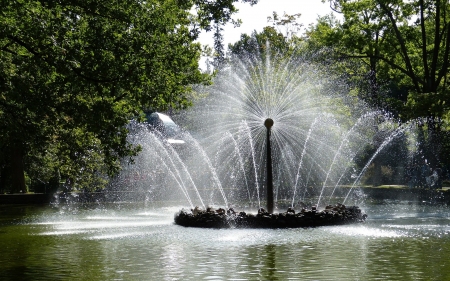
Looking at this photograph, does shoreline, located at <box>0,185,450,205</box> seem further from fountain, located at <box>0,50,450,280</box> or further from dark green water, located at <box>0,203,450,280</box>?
dark green water, located at <box>0,203,450,280</box>

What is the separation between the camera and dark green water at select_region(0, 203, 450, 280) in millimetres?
11219

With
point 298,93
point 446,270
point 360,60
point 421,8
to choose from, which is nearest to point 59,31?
point 446,270

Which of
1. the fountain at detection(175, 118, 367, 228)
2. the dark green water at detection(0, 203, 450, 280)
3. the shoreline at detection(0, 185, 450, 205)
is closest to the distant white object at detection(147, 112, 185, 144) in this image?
the shoreline at detection(0, 185, 450, 205)

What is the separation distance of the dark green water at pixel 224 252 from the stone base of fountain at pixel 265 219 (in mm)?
671

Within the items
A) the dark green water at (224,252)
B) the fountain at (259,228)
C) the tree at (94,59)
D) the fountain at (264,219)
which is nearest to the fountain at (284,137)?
the fountain at (259,228)

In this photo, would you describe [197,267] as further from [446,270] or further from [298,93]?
[298,93]

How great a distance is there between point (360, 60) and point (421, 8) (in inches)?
412

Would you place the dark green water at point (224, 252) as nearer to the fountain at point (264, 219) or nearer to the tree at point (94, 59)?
the fountain at point (264, 219)

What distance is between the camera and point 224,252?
13891mm

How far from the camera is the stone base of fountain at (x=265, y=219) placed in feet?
63.7

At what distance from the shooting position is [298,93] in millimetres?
40969

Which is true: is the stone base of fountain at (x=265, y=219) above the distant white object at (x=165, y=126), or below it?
below

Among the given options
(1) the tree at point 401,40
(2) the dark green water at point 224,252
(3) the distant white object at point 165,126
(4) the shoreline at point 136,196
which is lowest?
(2) the dark green water at point 224,252

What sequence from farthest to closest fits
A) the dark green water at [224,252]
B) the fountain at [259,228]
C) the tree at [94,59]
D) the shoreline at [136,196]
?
the shoreline at [136,196], the tree at [94,59], the fountain at [259,228], the dark green water at [224,252]
